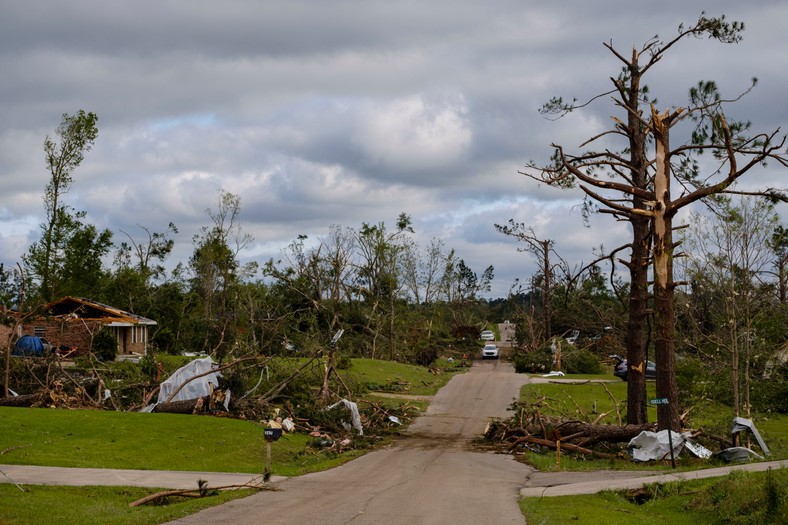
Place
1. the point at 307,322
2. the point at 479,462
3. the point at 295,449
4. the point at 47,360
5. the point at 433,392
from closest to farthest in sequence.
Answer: the point at 479,462 < the point at 295,449 < the point at 47,360 < the point at 433,392 < the point at 307,322

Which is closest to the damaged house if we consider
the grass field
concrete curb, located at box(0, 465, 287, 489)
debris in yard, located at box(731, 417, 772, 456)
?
the grass field

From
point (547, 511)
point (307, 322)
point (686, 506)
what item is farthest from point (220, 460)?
point (307, 322)

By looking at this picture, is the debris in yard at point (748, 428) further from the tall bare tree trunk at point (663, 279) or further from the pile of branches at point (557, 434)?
the pile of branches at point (557, 434)

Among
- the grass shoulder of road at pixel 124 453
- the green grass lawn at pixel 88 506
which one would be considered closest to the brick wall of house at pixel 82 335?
the grass shoulder of road at pixel 124 453

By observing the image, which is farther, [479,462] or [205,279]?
[205,279]

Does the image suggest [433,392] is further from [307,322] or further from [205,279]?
[205,279]

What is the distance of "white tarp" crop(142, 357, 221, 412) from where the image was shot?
88.2 ft

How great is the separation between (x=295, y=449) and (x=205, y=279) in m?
48.7

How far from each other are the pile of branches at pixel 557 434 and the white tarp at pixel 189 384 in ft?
29.5

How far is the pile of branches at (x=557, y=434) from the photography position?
22391 millimetres

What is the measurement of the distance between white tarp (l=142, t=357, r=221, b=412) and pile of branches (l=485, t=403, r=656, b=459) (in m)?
9.00

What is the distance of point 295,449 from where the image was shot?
77.9 feet

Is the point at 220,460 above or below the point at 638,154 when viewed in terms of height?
below

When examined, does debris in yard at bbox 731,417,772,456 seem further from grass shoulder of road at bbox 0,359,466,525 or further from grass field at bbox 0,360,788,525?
grass shoulder of road at bbox 0,359,466,525
